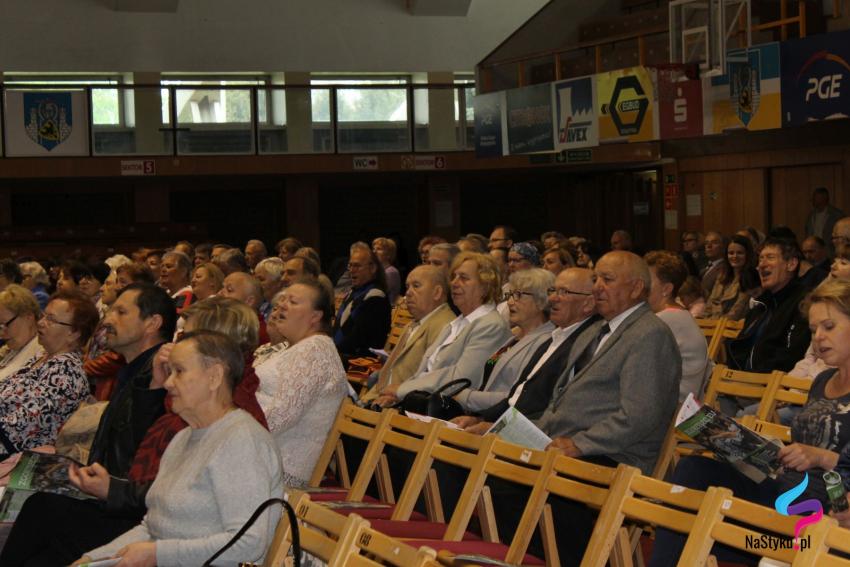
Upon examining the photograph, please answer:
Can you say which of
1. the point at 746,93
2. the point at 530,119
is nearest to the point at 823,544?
the point at 746,93

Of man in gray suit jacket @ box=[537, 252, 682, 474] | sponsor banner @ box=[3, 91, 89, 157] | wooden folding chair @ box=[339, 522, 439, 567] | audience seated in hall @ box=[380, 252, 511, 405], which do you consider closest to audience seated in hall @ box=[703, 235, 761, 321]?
audience seated in hall @ box=[380, 252, 511, 405]

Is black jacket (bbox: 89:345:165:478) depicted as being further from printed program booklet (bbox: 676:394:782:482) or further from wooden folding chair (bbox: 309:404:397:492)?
printed program booklet (bbox: 676:394:782:482)

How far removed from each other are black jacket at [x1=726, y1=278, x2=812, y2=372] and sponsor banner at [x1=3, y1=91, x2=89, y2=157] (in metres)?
11.9

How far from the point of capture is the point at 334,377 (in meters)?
4.92

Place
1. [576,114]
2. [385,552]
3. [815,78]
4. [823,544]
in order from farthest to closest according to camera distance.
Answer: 1. [576,114]
2. [815,78]
3. [385,552]
4. [823,544]

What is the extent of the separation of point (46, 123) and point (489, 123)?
246 inches

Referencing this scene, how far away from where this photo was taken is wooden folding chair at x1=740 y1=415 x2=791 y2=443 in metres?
4.44

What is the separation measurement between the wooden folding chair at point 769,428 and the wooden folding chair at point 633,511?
1.09 metres

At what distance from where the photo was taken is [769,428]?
4523 millimetres

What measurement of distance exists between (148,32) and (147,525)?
1602 centimetres

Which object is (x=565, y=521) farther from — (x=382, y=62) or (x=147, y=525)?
(x=382, y=62)

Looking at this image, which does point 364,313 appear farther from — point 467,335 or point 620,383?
point 620,383

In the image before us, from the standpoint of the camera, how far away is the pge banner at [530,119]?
13.3 metres

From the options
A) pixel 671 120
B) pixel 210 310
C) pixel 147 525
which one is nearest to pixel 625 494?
pixel 147 525
